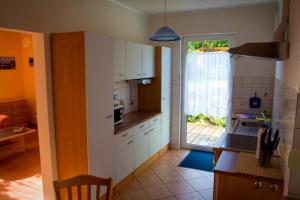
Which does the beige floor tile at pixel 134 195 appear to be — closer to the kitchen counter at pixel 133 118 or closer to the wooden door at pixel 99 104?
the wooden door at pixel 99 104

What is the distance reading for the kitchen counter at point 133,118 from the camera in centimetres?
340

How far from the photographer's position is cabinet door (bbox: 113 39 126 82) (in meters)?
3.27

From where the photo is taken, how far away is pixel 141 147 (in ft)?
12.8

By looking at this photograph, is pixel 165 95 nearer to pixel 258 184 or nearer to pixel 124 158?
pixel 124 158

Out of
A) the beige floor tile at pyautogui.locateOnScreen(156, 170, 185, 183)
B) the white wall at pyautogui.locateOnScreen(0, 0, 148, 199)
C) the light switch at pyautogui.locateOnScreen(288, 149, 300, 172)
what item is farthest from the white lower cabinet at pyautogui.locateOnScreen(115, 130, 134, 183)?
the light switch at pyautogui.locateOnScreen(288, 149, 300, 172)

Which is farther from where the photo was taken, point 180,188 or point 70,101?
point 180,188

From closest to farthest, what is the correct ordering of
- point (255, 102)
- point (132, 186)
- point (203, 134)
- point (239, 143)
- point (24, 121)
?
point (239, 143), point (132, 186), point (255, 102), point (203, 134), point (24, 121)

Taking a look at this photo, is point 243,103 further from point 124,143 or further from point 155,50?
point 124,143

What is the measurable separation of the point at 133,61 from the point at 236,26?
1.91 metres

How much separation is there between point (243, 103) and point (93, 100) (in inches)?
108

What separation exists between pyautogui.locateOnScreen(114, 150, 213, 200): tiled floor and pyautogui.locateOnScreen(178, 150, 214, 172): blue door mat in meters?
0.15

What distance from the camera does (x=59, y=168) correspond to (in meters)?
2.95

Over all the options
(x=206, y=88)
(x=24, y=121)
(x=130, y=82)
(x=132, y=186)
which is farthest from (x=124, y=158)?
(x=24, y=121)

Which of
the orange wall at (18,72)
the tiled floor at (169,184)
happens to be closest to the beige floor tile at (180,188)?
the tiled floor at (169,184)
